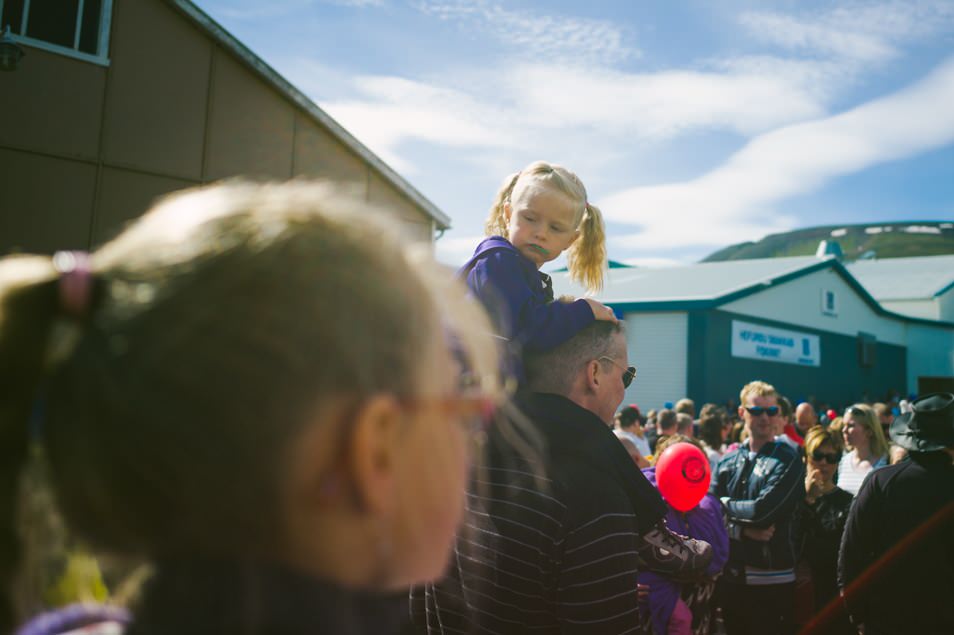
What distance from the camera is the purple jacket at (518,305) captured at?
7.77ft

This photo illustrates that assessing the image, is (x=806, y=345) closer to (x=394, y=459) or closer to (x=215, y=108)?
(x=215, y=108)

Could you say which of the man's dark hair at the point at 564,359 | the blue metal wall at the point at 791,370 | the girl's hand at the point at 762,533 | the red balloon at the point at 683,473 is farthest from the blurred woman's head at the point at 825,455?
the blue metal wall at the point at 791,370

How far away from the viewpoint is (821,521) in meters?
5.55

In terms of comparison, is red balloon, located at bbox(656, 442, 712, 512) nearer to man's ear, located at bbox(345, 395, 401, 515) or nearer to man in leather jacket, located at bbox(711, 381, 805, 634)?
man in leather jacket, located at bbox(711, 381, 805, 634)

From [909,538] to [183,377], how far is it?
14.7ft

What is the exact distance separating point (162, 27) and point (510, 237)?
10534 mm

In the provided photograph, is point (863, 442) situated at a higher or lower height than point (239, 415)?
lower

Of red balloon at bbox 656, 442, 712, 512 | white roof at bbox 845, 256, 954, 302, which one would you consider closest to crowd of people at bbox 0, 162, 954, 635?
red balloon at bbox 656, 442, 712, 512

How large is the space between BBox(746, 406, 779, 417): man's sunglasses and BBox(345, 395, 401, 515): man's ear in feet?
17.6

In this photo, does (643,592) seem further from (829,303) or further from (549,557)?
(829,303)

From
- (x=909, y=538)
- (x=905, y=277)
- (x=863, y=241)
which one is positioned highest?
(x=863, y=241)

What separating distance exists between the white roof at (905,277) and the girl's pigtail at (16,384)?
4344 centimetres

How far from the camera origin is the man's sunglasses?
552 centimetres

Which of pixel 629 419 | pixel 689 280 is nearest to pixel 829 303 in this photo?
pixel 689 280
